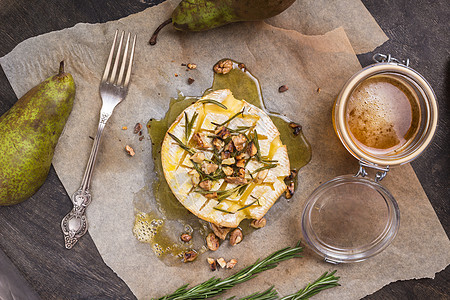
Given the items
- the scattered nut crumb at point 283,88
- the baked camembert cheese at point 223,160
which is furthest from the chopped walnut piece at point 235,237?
the scattered nut crumb at point 283,88

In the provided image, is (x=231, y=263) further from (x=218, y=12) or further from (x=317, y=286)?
(x=218, y=12)

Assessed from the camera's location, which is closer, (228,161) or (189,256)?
(228,161)

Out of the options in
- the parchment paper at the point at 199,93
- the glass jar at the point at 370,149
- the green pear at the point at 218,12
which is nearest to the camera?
the green pear at the point at 218,12

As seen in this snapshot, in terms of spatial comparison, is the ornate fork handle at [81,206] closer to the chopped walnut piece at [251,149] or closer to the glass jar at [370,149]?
the chopped walnut piece at [251,149]

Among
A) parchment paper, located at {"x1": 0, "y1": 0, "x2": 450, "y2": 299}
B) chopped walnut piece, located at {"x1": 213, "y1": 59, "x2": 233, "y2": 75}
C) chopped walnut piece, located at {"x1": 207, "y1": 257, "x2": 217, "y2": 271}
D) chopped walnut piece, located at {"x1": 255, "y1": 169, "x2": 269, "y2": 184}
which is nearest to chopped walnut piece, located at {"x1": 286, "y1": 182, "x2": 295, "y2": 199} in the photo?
parchment paper, located at {"x1": 0, "y1": 0, "x2": 450, "y2": 299}

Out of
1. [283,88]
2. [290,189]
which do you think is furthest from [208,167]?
[283,88]

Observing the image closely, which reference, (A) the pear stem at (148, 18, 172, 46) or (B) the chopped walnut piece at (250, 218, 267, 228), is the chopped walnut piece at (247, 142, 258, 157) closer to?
(B) the chopped walnut piece at (250, 218, 267, 228)
